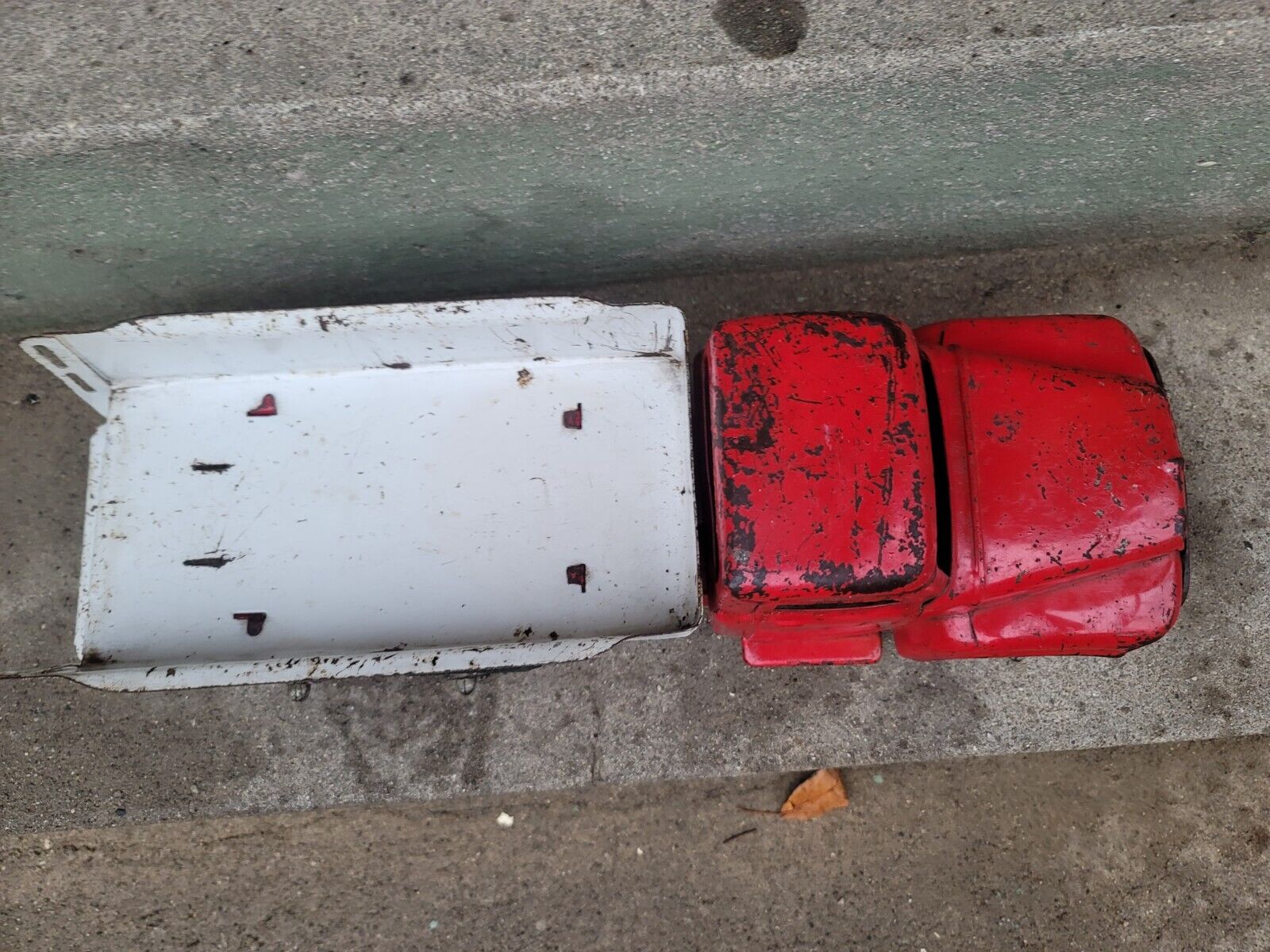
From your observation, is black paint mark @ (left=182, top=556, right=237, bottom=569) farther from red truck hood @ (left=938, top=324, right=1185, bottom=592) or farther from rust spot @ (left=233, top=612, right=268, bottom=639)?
red truck hood @ (left=938, top=324, right=1185, bottom=592)

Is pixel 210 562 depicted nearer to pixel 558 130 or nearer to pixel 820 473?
pixel 558 130

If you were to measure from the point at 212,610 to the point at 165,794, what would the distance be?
2.07ft

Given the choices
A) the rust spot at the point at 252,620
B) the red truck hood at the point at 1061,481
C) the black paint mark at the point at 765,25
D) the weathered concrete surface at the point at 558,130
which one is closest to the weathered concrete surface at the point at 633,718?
the rust spot at the point at 252,620

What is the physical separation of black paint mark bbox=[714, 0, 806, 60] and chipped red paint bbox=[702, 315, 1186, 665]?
561 mm

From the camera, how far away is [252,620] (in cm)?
188

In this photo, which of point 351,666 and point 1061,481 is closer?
point 1061,481

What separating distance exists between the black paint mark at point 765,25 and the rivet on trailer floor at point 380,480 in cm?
63

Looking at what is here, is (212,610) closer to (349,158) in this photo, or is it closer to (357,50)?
(349,158)

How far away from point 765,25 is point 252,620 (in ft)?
6.06

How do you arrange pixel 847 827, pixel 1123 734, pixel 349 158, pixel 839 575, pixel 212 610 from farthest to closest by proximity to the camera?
pixel 847 827 < pixel 1123 734 < pixel 212 610 < pixel 349 158 < pixel 839 575

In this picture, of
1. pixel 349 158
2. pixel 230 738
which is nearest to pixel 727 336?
pixel 349 158

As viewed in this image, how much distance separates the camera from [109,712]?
2.11 meters

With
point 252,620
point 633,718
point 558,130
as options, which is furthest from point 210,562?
point 558,130

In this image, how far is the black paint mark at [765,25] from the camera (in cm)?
151
